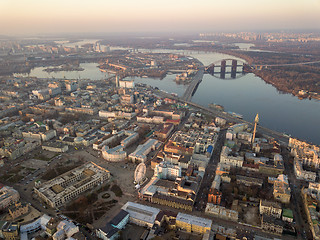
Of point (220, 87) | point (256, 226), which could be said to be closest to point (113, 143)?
point (256, 226)

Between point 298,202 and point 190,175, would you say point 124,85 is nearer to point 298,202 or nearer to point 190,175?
point 190,175

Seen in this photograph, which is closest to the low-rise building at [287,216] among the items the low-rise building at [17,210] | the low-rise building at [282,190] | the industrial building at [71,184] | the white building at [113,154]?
the low-rise building at [282,190]

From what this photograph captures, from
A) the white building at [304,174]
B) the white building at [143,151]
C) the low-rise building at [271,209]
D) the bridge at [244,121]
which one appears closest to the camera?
the low-rise building at [271,209]

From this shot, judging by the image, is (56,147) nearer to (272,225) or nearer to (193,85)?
(272,225)

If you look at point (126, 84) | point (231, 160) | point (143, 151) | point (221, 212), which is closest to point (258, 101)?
point (231, 160)

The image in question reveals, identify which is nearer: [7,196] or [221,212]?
[221,212]

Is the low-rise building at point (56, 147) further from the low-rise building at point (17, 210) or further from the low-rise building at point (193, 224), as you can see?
the low-rise building at point (193, 224)
